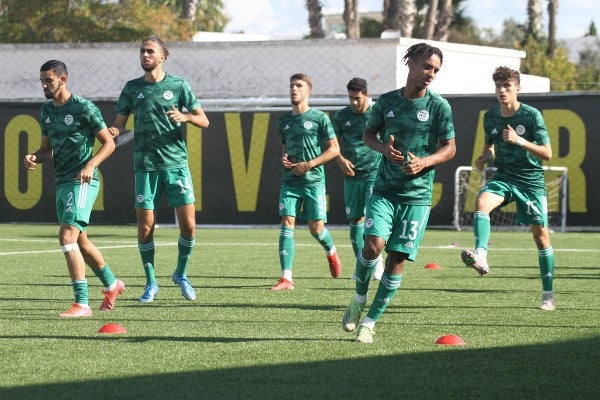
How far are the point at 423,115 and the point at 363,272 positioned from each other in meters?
1.12

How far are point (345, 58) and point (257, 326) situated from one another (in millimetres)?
18225

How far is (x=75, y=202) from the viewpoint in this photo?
32.9 ft

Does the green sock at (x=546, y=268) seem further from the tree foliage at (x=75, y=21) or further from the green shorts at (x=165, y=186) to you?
the tree foliage at (x=75, y=21)

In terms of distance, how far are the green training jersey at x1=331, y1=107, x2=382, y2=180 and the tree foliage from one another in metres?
26.3

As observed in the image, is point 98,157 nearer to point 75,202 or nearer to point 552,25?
point 75,202

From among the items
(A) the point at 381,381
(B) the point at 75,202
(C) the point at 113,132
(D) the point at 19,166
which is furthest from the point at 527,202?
(D) the point at 19,166

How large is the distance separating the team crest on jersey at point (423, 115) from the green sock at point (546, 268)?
9.68 feet

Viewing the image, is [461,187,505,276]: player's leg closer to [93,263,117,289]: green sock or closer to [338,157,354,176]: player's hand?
[338,157,354,176]: player's hand

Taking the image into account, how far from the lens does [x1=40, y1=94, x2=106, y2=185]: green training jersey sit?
1006 centimetres

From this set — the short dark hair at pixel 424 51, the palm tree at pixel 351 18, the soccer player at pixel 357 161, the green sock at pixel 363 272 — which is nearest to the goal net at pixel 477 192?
the soccer player at pixel 357 161

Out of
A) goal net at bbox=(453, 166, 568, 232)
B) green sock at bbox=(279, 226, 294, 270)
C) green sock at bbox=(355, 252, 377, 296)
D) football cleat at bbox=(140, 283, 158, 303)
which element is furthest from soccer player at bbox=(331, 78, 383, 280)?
goal net at bbox=(453, 166, 568, 232)

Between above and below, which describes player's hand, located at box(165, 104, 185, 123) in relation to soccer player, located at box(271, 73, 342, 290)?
above

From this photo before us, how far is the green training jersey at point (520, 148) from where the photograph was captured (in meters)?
10.9

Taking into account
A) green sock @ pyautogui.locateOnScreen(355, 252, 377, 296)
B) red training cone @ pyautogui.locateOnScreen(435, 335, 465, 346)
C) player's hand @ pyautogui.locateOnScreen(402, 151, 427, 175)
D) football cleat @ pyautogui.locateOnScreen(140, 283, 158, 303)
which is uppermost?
player's hand @ pyautogui.locateOnScreen(402, 151, 427, 175)
